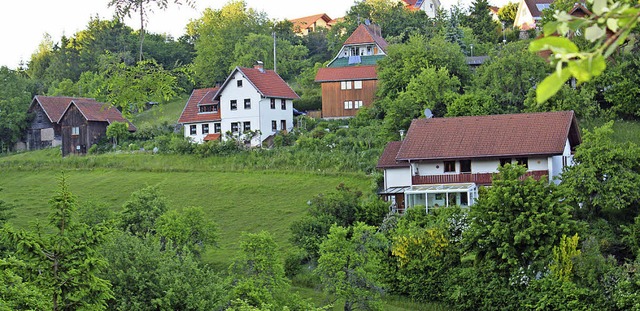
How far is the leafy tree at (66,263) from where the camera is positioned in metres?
19.0

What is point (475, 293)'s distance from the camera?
30484mm

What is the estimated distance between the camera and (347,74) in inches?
2457

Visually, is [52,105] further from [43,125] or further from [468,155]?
[468,155]

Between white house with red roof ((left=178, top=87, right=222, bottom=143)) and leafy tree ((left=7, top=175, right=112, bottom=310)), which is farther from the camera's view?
white house with red roof ((left=178, top=87, right=222, bottom=143))

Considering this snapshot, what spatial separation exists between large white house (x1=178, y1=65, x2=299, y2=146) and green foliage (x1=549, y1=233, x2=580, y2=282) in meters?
29.6

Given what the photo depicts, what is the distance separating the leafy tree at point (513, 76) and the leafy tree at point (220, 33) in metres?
31.1

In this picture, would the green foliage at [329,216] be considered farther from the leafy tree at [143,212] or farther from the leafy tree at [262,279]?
the leafy tree at [143,212]

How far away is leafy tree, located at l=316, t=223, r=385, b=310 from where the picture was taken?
2848 centimetres

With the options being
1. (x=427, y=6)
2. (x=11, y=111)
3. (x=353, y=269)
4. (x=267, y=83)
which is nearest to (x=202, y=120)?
(x=267, y=83)

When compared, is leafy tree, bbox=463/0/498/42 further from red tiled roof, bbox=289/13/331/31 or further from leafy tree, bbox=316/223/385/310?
leafy tree, bbox=316/223/385/310

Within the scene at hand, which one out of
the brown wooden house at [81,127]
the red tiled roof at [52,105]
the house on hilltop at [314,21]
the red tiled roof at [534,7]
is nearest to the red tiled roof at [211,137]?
the brown wooden house at [81,127]

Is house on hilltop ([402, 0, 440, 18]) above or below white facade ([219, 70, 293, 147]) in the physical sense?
above

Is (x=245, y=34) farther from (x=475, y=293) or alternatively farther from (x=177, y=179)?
(x=475, y=293)

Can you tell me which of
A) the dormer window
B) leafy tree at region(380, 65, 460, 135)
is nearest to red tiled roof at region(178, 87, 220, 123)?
the dormer window
